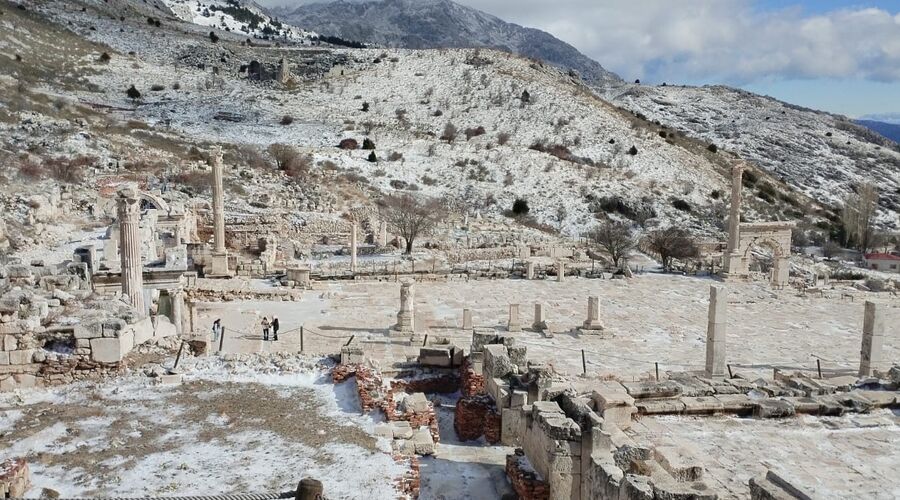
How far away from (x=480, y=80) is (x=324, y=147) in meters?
26.5

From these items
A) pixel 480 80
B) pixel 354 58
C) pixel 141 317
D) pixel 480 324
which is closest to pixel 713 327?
pixel 480 324

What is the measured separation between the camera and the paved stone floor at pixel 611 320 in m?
17.2

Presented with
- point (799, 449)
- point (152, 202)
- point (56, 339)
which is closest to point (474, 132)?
point (152, 202)

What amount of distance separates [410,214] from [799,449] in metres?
29.6

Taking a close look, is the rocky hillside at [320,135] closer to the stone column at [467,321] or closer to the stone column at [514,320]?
the stone column at [467,321]

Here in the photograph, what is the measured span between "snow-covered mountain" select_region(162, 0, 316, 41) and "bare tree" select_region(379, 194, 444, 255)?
242 ft

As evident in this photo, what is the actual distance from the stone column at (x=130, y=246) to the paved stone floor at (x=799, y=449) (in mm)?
11154

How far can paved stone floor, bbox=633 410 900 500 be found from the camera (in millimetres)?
7965

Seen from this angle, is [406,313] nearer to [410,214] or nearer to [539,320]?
[539,320]

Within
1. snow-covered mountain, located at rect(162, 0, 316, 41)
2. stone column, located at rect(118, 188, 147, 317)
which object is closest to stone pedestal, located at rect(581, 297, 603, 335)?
stone column, located at rect(118, 188, 147, 317)

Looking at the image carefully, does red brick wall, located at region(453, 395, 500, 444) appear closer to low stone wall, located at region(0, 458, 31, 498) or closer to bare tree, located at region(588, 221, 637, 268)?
low stone wall, located at region(0, 458, 31, 498)

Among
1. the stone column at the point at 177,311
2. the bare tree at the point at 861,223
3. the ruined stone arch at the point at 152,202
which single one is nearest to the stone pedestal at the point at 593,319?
the stone column at the point at 177,311

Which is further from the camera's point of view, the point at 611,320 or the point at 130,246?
the point at 611,320

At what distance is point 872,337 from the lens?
14477 millimetres
